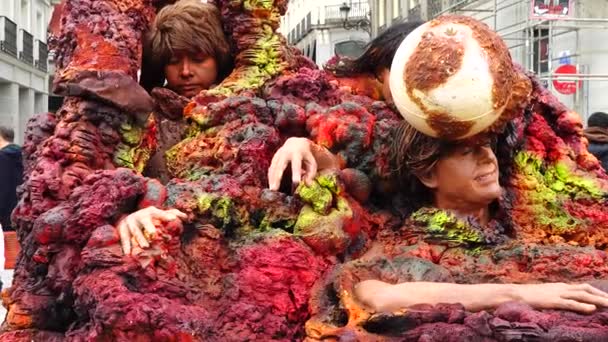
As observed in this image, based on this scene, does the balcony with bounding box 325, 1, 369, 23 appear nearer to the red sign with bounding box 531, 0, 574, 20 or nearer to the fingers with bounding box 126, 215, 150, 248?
the red sign with bounding box 531, 0, 574, 20

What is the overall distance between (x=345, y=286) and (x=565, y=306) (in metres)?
0.54

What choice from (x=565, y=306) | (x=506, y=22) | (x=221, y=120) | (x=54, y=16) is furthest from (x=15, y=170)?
(x=506, y=22)

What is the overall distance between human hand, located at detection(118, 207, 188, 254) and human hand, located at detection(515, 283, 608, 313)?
90 cm

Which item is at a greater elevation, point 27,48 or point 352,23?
point 352,23

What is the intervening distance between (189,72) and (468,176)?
3.74ft

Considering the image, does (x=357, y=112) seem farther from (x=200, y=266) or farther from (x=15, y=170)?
(x=15, y=170)

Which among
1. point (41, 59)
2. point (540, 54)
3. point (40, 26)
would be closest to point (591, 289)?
point (540, 54)

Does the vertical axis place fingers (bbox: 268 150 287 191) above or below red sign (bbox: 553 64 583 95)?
below

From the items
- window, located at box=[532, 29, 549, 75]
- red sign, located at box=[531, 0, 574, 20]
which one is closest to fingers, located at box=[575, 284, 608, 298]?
red sign, located at box=[531, 0, 574, 20]

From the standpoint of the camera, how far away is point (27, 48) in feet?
68.4

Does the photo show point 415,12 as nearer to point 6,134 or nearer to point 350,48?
point 6,134

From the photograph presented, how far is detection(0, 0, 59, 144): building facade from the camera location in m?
19.2

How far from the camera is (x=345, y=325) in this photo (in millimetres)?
2277

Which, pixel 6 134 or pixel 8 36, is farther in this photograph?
pixel 8 36
